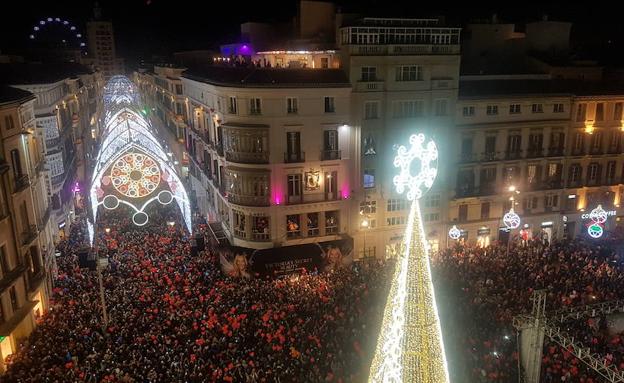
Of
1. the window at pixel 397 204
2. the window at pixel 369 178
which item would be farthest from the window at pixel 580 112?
the window at pixel 369 178

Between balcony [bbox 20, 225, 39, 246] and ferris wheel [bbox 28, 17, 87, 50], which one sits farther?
ferris wheel [bbox 28, 17, 87, 50]

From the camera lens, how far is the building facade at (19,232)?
997 inches

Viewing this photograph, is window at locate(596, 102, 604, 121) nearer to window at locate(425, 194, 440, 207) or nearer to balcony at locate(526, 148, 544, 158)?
balcony at locate(526, 148, 544, 158)

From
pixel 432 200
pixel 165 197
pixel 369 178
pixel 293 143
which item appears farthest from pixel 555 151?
pixel 165 197

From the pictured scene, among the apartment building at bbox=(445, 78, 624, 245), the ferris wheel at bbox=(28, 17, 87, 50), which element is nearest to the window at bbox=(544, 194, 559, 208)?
the apartment building at bbox=(445, 78, 624, 245)

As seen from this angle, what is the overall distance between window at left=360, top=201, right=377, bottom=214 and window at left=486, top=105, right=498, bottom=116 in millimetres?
11242

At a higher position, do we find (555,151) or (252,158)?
(252,158)

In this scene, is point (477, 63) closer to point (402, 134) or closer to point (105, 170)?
point (402, 134)

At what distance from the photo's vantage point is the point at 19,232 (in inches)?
1064

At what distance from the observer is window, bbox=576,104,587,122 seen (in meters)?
40.6

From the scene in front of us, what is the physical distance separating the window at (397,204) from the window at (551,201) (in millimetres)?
12395

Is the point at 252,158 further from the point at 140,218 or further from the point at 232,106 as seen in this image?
the point at 140,218

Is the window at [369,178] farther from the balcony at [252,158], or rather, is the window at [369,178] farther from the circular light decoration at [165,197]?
the circular light decoration at [165,197]

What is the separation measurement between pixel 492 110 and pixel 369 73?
10536 mm
